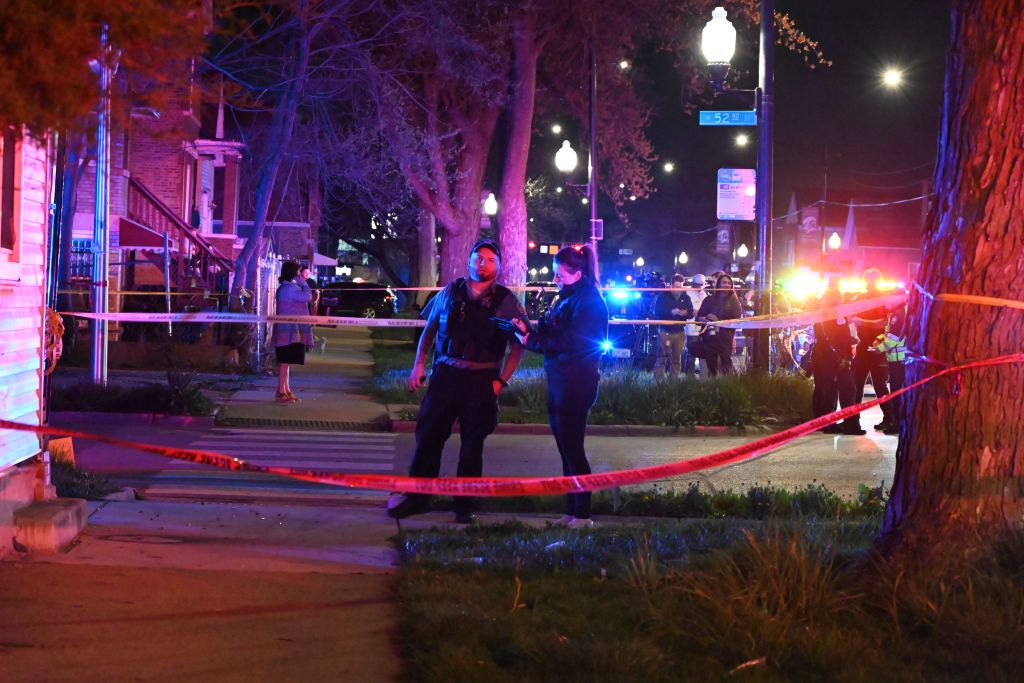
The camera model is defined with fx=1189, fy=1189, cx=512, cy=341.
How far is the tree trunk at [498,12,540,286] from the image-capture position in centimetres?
2370

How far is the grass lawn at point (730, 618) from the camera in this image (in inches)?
190

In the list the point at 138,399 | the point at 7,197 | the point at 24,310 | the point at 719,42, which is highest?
the point at 719,42

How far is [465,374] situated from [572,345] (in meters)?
0.75

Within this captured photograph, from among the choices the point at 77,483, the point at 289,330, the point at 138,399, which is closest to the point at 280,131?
the point at 289,330

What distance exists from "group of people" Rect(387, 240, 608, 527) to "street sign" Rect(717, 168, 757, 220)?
39.3 ft

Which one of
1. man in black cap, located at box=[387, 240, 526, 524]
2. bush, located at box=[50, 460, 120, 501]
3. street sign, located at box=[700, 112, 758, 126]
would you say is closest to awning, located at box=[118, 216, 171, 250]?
street sign, located at box=[700, 112, 758, 126]

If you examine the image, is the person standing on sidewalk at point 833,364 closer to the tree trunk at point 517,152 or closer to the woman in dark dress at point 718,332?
the woman in dark dress at point 718,332

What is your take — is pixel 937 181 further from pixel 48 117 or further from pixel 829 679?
pixel 48 117

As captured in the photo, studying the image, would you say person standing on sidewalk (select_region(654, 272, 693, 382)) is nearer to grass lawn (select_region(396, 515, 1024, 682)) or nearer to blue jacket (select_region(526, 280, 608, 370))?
blue jacket (select_region(526, 280, 608, 370))

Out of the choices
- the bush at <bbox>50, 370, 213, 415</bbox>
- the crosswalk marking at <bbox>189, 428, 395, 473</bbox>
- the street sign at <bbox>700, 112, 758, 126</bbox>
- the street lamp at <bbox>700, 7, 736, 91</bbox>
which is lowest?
the crosswalk marking at <bbox>189, 428, 395, 473</bbox>

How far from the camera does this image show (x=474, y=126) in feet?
91.0

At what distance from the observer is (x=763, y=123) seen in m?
17.6

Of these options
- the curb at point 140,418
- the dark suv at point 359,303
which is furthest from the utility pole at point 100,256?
the dark suv at point 359,303

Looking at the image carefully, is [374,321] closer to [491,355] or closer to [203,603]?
[491,355]
